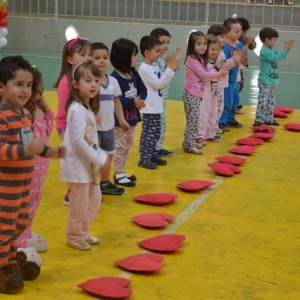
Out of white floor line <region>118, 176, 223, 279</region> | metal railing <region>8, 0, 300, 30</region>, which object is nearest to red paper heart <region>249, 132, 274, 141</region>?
white floor line <region>118, 176, 223, 279</region>

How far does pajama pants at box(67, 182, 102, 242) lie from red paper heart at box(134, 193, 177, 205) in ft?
3.30

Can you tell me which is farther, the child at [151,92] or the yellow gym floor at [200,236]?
the child at [151,92]

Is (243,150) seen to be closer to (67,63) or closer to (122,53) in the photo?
(122,53)

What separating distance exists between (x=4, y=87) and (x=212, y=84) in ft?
14.6

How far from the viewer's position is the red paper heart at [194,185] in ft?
21.1

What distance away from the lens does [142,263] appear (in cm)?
460

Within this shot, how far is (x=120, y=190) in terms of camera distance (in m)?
6.26

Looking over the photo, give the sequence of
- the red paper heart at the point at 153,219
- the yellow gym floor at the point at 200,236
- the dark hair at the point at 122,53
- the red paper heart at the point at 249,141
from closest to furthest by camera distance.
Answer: the yellow gym floor at the point at 200,236 → the red paper heart at the point at 153,219 → the dark hair at the point at 122,53 → the red paper heart at the point at 249,141

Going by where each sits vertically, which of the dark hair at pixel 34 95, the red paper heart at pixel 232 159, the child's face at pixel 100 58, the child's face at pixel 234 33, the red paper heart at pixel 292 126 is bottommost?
the red paper heart at pixel 232 159

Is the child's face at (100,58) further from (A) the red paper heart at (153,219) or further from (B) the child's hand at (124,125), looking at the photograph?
(A) the red paper heart at (153,219)

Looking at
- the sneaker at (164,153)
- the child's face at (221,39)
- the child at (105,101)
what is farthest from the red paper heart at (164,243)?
the child's face at (221,39)

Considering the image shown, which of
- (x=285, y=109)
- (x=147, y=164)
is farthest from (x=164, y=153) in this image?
(x=285, y=109)

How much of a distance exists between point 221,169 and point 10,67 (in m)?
3.30

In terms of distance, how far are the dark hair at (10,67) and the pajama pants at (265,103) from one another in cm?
570
